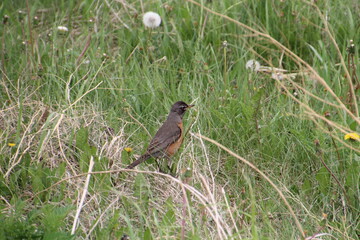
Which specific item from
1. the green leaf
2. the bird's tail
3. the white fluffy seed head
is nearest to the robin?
the bird's tail

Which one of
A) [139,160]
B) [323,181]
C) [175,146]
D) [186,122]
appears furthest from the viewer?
[186,122]

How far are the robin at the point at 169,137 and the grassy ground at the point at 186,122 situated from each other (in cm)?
10

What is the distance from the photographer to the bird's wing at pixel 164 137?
193 inches

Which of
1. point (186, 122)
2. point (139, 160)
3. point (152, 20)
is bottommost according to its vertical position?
point (186, 122)

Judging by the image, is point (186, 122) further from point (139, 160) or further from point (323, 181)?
point (323, 181)

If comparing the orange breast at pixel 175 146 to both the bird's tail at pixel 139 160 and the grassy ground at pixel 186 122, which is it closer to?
the grassy ground at pixel 186 122

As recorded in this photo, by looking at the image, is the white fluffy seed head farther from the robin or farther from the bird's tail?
the bird's tail

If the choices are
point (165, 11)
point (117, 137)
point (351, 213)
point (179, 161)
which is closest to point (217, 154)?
point (179, 161)

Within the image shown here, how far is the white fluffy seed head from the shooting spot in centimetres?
629

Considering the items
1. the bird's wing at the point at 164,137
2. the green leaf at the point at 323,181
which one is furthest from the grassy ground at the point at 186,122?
the bird's wing at the point at 164,137

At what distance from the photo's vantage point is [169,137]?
5.01 meters

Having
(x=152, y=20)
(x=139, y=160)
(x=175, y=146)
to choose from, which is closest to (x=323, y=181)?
(x=175, y=146)

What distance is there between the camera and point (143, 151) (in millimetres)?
5082

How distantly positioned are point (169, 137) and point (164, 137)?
39mm
